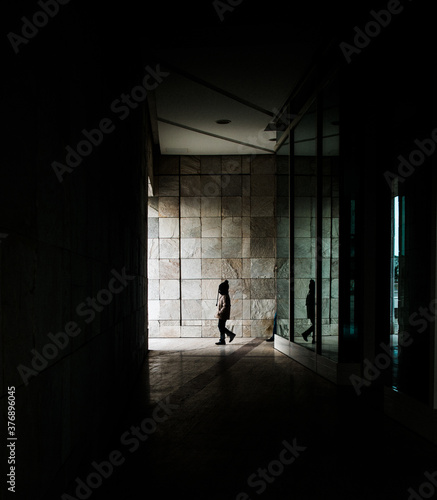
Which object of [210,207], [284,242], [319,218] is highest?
[210,207]

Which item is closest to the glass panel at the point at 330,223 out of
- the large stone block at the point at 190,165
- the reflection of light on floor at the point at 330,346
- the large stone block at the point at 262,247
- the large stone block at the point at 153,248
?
the reflection of light on floor at the point at 330,346

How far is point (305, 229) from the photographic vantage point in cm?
895

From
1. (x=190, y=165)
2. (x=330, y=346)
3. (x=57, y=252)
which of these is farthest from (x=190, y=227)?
(x=57, y=252)

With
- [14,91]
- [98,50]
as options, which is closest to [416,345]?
[98,50]

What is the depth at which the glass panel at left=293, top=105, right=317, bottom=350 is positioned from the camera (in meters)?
8.48

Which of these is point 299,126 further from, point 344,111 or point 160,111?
point 160,111

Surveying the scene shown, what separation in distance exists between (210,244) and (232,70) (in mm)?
6525

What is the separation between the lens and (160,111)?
10.7 m

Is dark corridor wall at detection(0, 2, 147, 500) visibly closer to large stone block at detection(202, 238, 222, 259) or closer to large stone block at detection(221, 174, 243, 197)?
large stone block at detection(202, 238, 222, 259)

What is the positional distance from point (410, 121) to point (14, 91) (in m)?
4.19

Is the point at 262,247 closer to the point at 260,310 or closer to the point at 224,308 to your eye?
the point at 260,310

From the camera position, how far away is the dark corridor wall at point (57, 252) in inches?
80.3

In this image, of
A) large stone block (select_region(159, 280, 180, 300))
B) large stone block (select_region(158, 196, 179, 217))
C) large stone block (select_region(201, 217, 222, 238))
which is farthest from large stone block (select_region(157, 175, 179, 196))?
large stone block (select_region(159, 280, 180, 300))

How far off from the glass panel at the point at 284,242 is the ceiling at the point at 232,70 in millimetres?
1133
